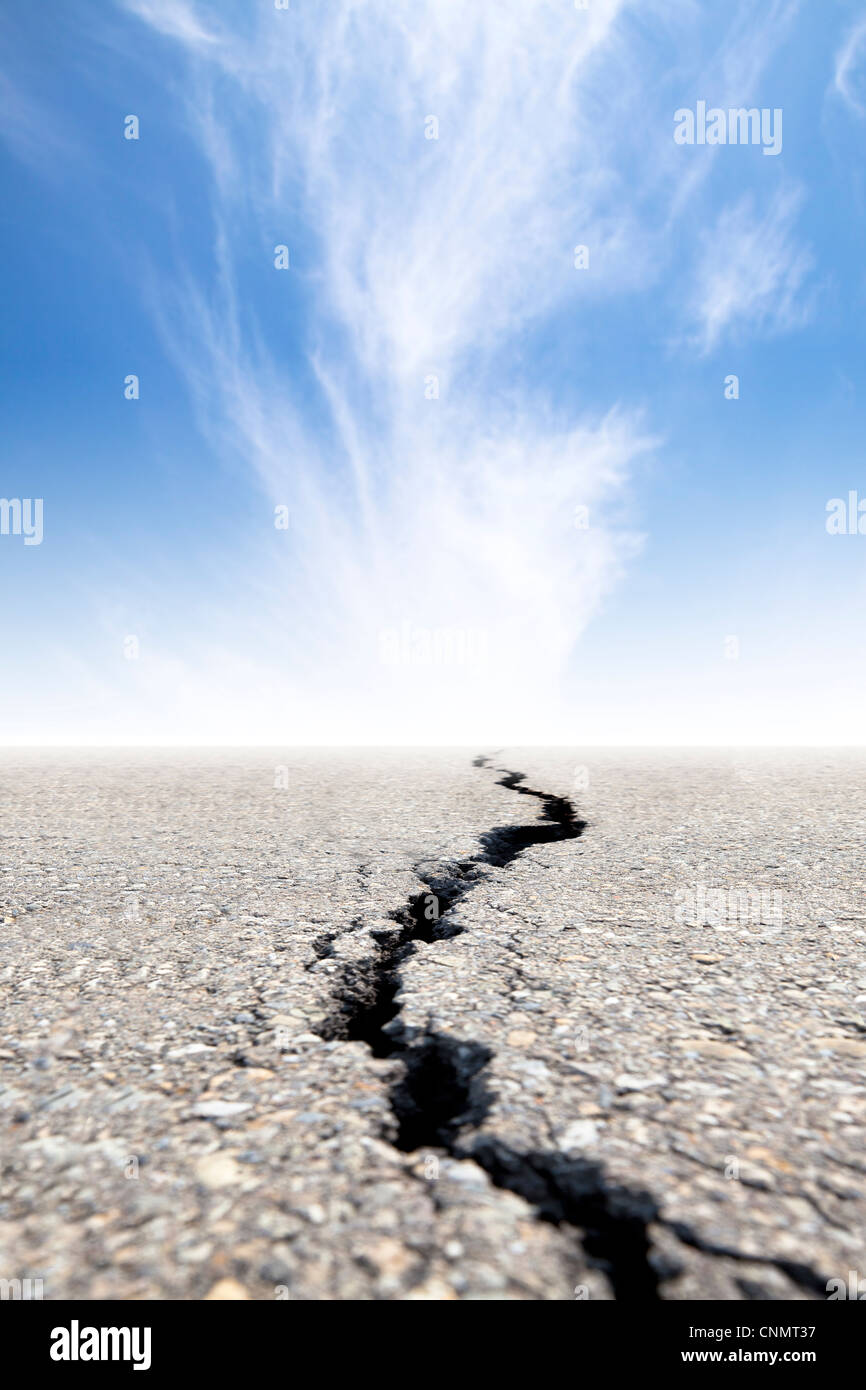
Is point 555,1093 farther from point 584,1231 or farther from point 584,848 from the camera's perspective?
point 584,848

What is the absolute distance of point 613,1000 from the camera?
2516mm

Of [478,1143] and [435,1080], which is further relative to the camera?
[435,1080]

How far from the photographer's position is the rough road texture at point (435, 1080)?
53.9 inches

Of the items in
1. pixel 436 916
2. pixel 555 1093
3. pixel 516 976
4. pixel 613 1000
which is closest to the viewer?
pixel 555 1093

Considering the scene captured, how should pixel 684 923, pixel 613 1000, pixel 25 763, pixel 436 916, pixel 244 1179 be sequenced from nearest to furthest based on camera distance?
pixel 244 1179
pixel 613 1000
pixel 684 923
pixel 436 916
pixel 25 763

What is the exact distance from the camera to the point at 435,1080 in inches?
80.8

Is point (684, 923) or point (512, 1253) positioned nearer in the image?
point (512, 1253)

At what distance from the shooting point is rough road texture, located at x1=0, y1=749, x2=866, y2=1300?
137 cm

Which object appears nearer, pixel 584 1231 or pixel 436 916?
pixel 584 1231

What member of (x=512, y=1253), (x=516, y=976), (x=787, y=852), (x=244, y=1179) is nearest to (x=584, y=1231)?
(x=512, y=1253)
